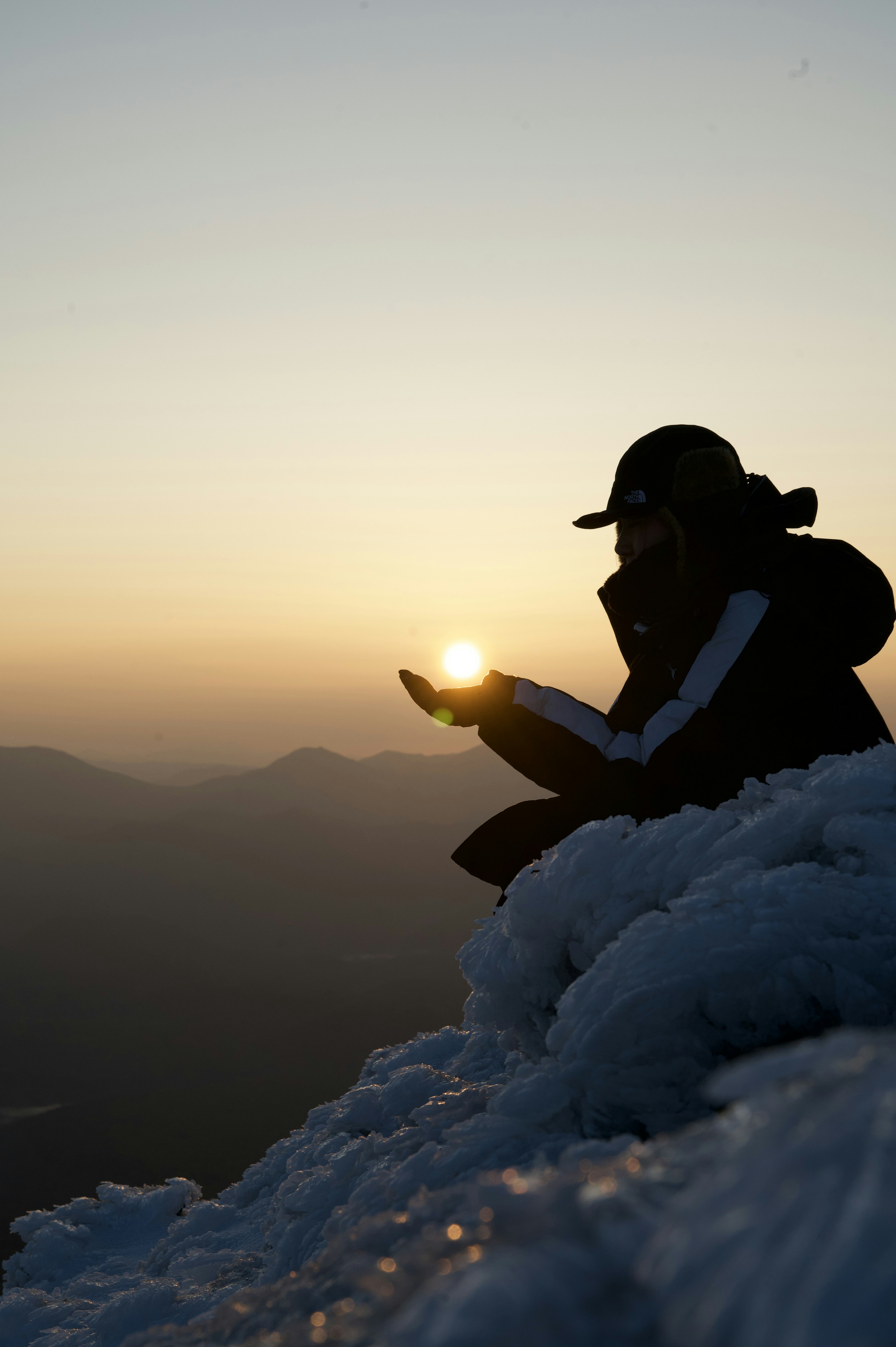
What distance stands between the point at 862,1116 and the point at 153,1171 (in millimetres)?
37924

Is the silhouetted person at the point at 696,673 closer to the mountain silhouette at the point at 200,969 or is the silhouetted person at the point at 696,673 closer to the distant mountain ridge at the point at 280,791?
the mountain silhouette at the point at 200,969

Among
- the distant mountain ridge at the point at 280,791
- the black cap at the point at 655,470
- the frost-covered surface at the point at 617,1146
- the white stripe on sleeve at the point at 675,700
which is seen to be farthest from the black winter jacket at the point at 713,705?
the distant mountain ridge at the point at 280,791

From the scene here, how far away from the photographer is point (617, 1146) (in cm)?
128

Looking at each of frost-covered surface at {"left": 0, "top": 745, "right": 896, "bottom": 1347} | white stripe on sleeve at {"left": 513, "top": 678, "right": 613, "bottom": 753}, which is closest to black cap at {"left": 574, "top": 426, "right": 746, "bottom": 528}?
white stripe on sleeve at {"left": 513, "top": 678, "right": 613, "bottom": 753}

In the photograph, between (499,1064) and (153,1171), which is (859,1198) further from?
(153,1171)

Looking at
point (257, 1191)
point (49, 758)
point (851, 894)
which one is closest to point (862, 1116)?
point (851, 894)

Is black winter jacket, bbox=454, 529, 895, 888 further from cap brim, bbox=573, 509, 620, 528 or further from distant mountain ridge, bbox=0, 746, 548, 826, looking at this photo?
distant mountain ridge, bbox=0, 746, 548, 826

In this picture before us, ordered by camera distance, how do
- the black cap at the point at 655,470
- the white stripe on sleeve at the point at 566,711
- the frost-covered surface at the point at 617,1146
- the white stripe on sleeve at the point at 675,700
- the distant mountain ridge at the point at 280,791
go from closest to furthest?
the frost-covered surface at the point at 617,1146 → the white stripe on sleeve at the point at 675,700 → the white stripe on sleeve at the point at 566,711 → the black cap at the point at 655,470 → the distant mountain ridge at the point at 280,791

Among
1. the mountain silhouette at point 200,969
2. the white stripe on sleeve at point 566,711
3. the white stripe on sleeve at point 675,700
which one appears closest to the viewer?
the white stripe on sleeve at point 675,700

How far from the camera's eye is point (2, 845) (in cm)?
9719

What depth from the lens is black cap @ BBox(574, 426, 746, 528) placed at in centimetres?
318

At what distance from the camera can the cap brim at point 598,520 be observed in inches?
128

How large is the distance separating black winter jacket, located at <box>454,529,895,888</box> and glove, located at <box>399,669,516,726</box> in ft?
0.11

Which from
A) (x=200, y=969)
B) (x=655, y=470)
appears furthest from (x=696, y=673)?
(x=200, y=969)
